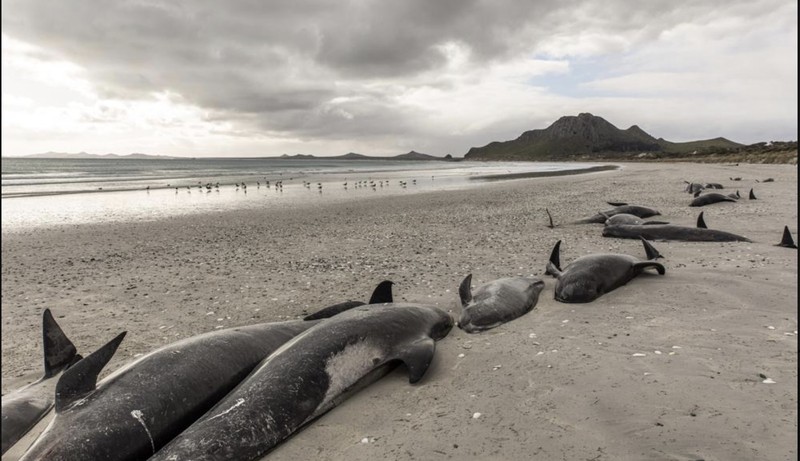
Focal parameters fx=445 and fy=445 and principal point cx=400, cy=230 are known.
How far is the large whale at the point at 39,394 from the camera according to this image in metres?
4.57

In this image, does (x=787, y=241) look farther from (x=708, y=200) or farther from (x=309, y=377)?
(x=309, y=377)

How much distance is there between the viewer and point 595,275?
7.46 metres

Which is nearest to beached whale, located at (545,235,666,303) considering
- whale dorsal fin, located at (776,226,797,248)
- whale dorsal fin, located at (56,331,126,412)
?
whale dorsal fin, located at (776,226,797,248)

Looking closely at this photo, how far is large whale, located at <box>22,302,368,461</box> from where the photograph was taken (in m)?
3.75

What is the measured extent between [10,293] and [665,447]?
38.8ft

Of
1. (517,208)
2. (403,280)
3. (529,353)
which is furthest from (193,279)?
(517,208)

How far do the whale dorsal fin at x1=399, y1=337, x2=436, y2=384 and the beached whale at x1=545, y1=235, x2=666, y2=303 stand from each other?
2880 millimetres

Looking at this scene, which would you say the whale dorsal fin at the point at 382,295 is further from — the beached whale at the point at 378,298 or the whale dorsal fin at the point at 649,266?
the whale dorsal fin at the point at 649,266

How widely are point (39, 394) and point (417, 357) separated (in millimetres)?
4404

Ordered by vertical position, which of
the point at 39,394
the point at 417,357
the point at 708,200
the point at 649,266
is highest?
the point at 708,200

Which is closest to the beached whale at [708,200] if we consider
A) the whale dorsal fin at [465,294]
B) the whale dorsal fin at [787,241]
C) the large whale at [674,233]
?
the large whale at [674,233]

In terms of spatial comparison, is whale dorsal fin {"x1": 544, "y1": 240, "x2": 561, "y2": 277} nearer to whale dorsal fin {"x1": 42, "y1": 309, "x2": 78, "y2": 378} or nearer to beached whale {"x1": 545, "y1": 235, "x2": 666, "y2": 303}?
beached whale {"x1": 545, "y1": 235, "x2": 666, "y2": 303}

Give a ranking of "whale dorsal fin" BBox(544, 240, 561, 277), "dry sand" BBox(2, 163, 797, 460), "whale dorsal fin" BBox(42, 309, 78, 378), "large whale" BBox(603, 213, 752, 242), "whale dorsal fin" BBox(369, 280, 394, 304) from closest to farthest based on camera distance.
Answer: "dry sand" BBox(2, 163, 797, 460) → "whale dorsal fin" BBox(42, 309, 78, 378) → "whale dorsal fin" BBox(369, 280, 394, 304) → "whale dorsal fin" BBox(544, 240, 561, 277) → "large whale" BBox(603, 213, 752, 242)

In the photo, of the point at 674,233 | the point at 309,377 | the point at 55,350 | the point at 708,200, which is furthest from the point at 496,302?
the point at 708,200
